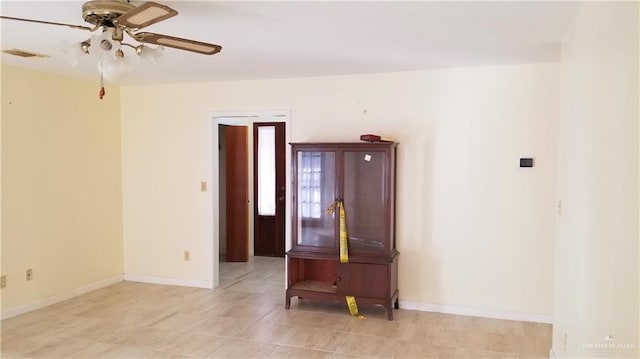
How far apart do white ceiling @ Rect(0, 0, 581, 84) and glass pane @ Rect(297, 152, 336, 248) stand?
0.85 metres

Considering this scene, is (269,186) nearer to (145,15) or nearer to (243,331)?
(243,331)

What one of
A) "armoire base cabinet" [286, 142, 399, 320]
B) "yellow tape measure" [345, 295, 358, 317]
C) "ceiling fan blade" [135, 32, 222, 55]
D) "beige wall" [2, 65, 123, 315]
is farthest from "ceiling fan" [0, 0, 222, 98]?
"yellow tape measure" [345, 295, 358, 317]

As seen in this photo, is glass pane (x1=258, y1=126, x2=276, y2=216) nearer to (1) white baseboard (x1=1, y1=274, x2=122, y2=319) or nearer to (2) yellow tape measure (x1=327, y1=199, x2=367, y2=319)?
(1) white baseboard (x1=1, y1=274, x2=122, y2=319)

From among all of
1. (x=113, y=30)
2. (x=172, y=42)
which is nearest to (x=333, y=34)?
(x=172, y=42)

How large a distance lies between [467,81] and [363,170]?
1215mm

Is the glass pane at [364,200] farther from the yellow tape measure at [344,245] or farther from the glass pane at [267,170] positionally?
the glass pane at [267,170]

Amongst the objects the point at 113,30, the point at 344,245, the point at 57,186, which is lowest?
the point at 344,245

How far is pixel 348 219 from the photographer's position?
4414mm

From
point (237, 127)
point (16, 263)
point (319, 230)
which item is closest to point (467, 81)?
point (319, 230)

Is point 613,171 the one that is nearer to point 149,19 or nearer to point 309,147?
point 149,19

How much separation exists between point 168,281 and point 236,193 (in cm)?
169

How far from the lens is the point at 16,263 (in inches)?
172

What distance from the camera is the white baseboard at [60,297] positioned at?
171 inches

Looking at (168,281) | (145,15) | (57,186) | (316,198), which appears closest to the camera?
(145,15)
